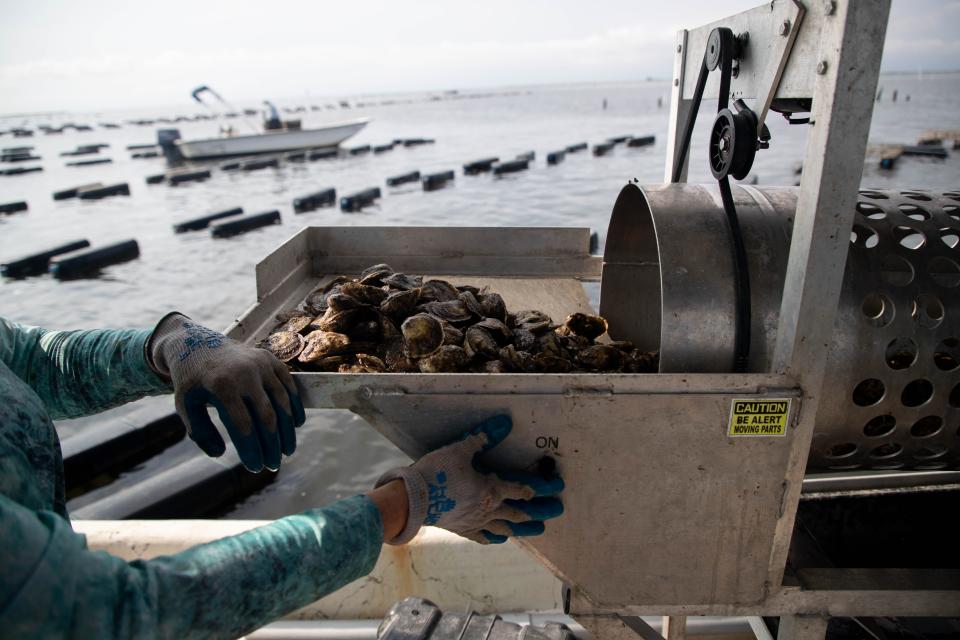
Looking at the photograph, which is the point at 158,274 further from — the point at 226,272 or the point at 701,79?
the point at 701,79

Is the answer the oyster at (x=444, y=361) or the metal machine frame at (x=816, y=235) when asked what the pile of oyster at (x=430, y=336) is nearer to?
the oyster at (x=444, y=361)

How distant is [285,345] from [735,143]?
5.71 ft

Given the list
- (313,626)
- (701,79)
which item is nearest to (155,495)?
(313,626)

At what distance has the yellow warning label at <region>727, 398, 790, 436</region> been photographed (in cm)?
175

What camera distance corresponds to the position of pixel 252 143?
107 feet

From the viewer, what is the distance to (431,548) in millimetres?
3666

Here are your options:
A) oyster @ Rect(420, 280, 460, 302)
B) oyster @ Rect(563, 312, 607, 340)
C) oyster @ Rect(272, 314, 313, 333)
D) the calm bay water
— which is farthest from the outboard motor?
oyster @ Rect(563, 312, 607, 340)

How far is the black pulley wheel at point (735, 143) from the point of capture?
1.87 m

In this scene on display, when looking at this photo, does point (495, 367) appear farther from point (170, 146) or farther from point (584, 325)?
point (170, 146)

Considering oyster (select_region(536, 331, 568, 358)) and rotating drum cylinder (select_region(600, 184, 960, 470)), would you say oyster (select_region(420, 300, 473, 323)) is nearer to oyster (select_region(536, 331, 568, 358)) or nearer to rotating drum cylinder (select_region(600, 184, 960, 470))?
oyster (select_region(536, 331, 568, 358))

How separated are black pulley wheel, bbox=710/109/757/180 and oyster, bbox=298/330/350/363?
147 cm

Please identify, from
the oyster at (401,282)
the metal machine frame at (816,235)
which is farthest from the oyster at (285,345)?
the metal machine frame at (816,235)

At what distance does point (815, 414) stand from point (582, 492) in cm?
72

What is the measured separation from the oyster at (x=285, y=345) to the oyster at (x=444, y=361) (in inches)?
18.9
